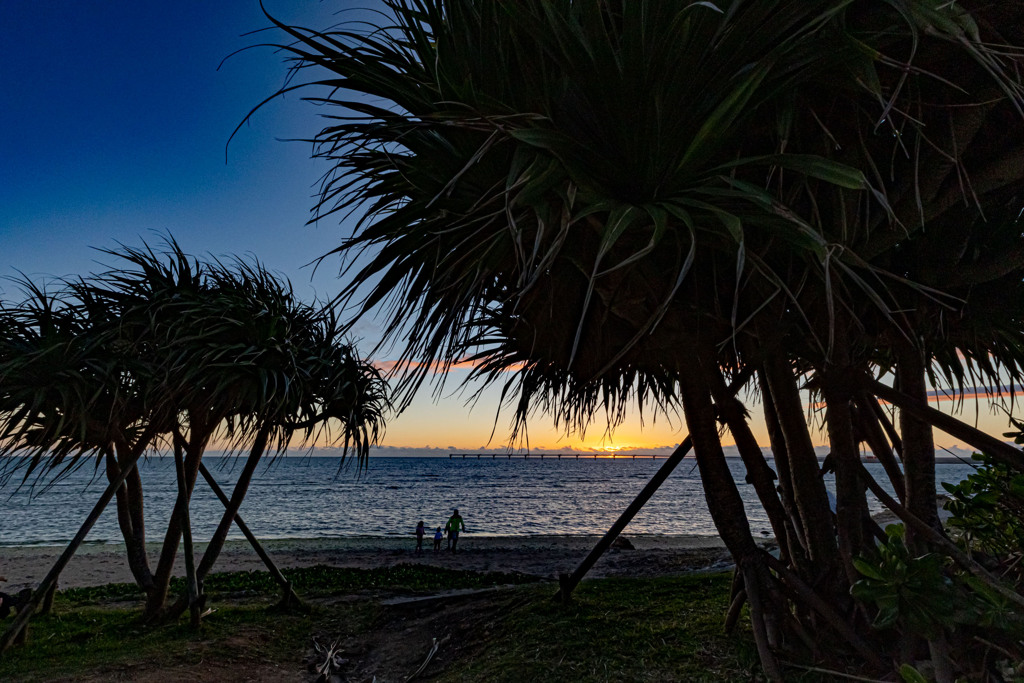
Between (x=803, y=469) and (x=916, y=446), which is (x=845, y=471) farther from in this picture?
(x=916, y=446)

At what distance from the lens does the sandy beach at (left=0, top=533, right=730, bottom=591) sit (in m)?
12.9

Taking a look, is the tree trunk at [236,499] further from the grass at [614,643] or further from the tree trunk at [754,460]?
the tree trunk at [754,460]

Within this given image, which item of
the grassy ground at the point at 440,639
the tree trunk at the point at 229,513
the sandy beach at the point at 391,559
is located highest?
the tree trunk at the point at 229,513

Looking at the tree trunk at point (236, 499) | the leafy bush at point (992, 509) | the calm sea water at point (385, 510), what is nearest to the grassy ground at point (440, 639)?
the tree trunk at point (236, 499)

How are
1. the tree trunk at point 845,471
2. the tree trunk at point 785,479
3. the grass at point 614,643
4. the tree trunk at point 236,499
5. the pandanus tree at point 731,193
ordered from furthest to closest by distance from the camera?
the tree trunk at point 236,499 → the grass at point 614,643 → the tree trunk at point 785,479 → the tree trunk at point 845,471 → the pandanus tree at point 731,193

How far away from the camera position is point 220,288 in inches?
264

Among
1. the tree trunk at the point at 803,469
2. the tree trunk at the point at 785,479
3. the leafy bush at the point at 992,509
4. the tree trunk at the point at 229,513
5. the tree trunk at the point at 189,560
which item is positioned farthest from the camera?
the tree trunk at the point at 229,513

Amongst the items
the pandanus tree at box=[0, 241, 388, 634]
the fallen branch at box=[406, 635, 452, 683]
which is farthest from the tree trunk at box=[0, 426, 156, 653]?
the fallen branch at box=[406, 635, 452, 683]

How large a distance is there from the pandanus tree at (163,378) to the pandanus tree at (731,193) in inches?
141

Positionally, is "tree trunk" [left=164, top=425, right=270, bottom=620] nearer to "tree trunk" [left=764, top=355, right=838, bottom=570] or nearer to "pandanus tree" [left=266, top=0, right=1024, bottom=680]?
"pandanus tree" [left=266, top=0, right=1024, bottom=680]

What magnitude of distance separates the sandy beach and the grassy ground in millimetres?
5081

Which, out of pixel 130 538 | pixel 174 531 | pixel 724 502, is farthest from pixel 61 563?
pixel 724 502

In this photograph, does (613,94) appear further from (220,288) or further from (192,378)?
A: (220,288)

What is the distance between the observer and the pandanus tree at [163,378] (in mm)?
5766
